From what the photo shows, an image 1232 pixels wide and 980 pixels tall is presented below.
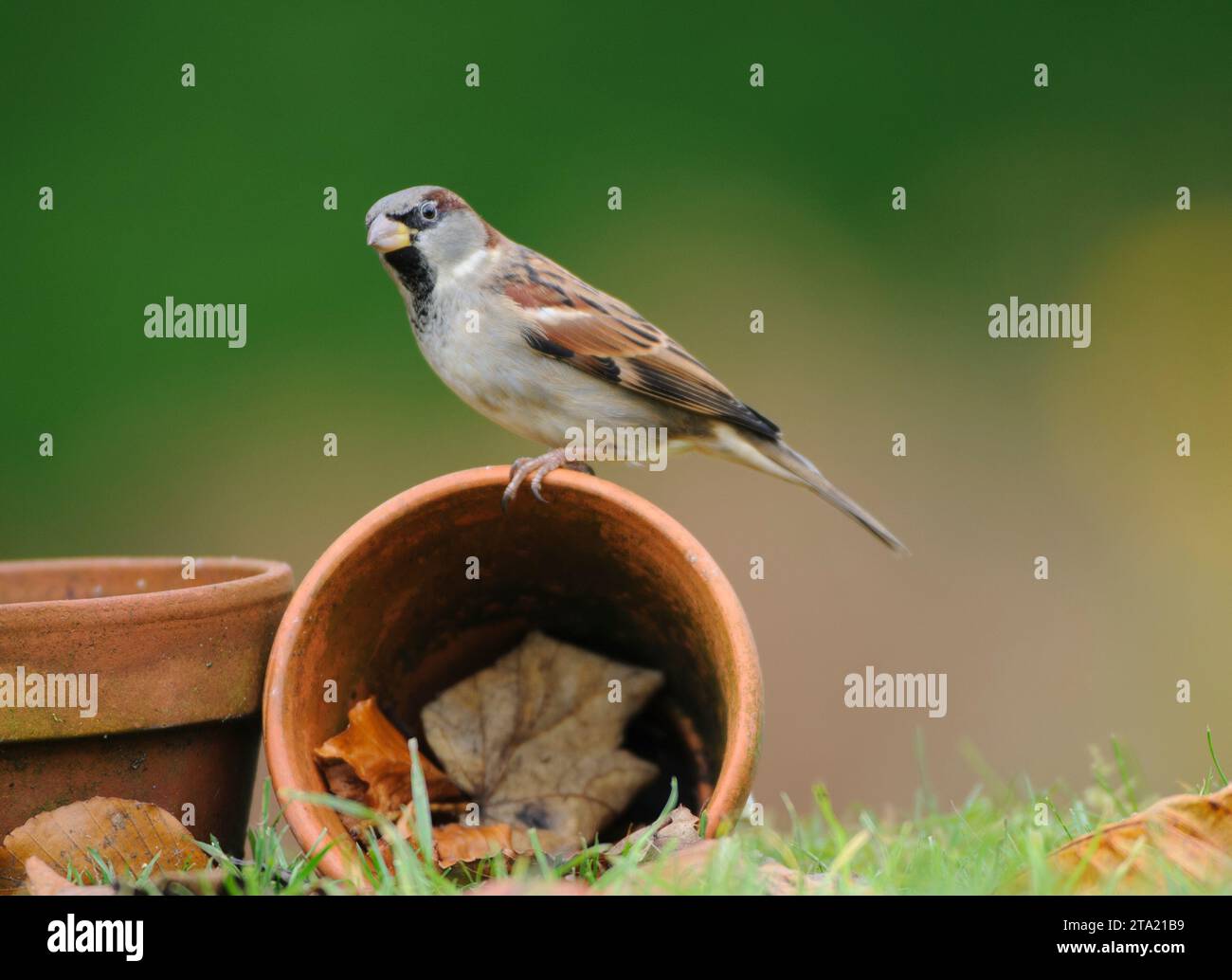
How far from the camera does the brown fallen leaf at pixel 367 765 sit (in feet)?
7.96

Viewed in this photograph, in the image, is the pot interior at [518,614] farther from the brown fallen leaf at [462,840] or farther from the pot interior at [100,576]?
the pot interior at [100,576]

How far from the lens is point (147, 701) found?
232 cm

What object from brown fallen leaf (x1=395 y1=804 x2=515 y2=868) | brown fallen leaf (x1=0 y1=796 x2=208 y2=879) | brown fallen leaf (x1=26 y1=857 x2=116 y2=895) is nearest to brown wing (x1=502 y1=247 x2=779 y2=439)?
brown fallen leaf (x1=395 y1=804 x2=515 y2=868)

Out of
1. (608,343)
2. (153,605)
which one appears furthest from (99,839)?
(608,343)

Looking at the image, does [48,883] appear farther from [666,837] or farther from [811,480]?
[811,480]

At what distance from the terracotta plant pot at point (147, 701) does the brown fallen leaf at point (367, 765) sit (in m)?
0.18

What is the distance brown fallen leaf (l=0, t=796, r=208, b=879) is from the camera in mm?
2229

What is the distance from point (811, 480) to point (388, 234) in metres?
1.20

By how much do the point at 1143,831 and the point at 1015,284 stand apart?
146 inches

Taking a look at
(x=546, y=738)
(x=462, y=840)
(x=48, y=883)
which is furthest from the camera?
(x=546, y=738)

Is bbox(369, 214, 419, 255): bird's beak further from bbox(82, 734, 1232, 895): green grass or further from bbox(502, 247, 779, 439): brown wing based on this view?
bbox(82, 734, 1232, 895): green grass

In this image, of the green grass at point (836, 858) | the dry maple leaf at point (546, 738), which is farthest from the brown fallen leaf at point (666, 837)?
the dry maple leaf at point (546, 738)
